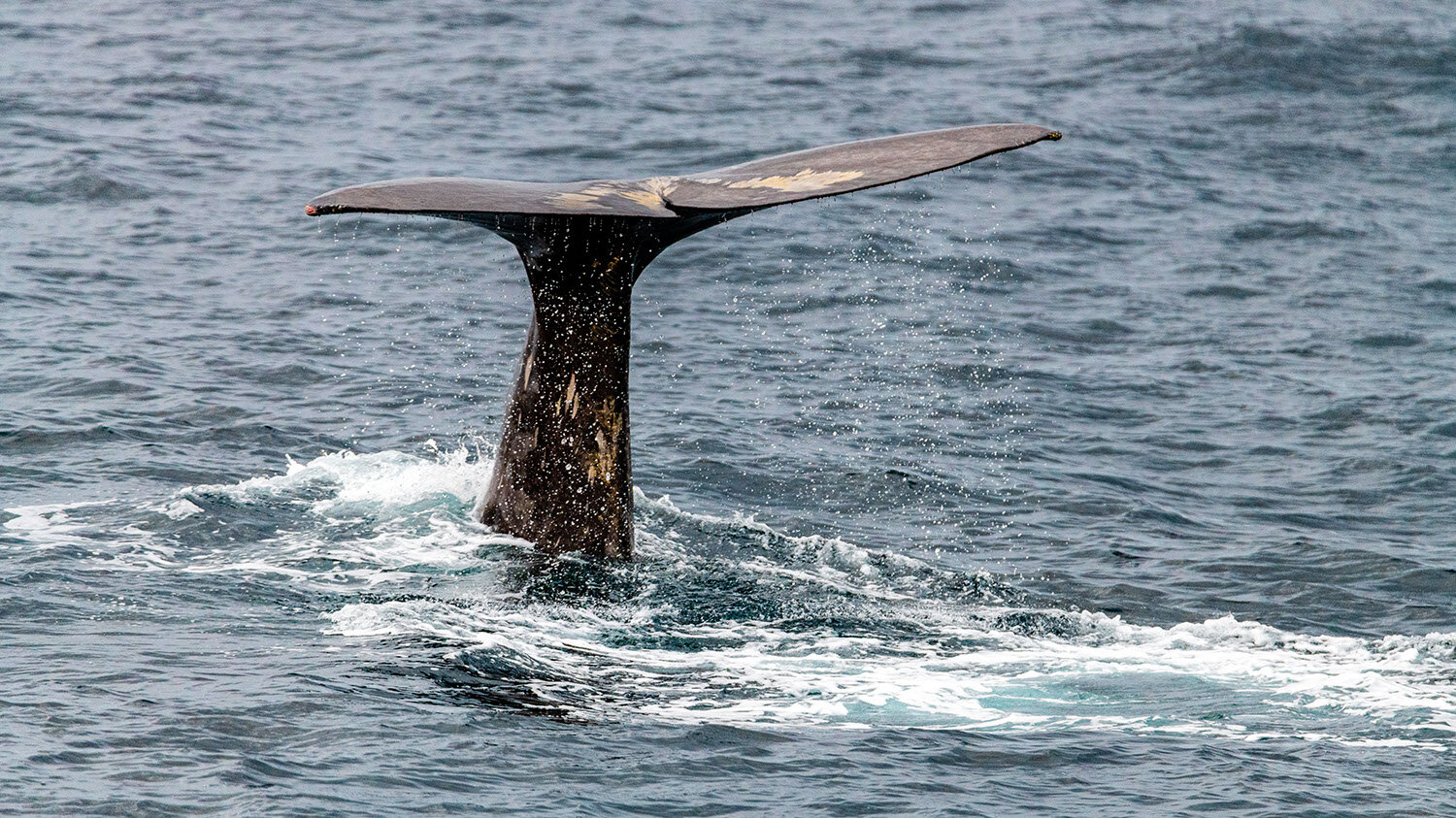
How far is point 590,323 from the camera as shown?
9.86 metres

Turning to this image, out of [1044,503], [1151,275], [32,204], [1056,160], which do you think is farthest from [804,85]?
[1044,503]

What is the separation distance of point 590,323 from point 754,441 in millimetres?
4317

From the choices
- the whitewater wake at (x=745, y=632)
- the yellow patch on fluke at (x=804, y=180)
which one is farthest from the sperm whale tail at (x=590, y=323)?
the whitewater wake at (x=745, y=632)

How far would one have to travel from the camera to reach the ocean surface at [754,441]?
7789mm

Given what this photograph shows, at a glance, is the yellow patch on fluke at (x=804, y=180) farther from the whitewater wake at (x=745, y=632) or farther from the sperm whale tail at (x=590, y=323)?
the whitewater wake at (x=745, y=632)

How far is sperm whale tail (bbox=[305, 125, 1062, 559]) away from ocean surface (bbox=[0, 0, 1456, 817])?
34 cm

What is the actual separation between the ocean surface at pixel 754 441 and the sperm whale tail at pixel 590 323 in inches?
13.2

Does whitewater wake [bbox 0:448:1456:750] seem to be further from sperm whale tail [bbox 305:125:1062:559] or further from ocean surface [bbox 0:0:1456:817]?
sperm whale tail [bbox 305:125:1062:559]

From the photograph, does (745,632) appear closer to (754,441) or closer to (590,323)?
(590,323)

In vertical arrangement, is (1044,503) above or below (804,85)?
below

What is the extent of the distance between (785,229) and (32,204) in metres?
8.60

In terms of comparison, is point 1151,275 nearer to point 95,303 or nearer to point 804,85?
point 804,85

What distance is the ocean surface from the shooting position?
7.79 metres

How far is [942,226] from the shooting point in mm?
21203
